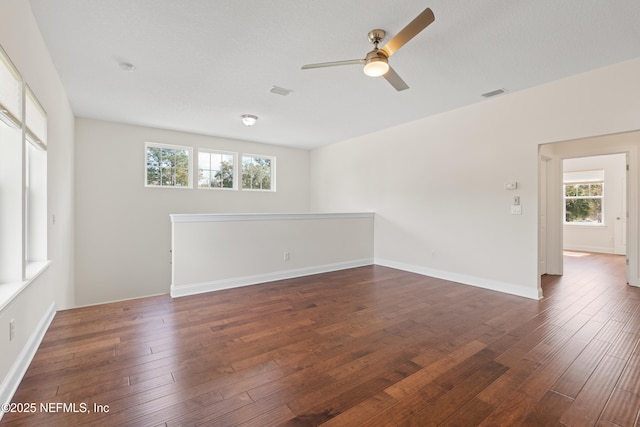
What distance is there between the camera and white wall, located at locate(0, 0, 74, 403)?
5.90ft

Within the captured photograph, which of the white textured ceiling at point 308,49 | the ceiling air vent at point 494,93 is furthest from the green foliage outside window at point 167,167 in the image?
the ceiling air vent at point 494,93

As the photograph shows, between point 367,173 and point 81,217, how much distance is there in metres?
5.25

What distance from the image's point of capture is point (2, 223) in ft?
6.64

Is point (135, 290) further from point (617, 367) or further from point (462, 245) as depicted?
point (617, 367)

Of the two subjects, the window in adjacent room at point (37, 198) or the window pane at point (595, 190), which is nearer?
the window in adjacent room at point (37, 198)

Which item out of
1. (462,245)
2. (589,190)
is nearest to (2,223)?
(462,245)

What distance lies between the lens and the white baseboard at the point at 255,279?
379 cm

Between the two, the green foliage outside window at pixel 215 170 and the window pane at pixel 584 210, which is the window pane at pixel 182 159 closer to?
the green foliage outside window at pixel 215 170

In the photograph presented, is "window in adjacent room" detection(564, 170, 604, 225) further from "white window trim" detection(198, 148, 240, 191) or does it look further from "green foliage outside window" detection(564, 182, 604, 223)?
"white window trim" detection(198, 148, 240, 191)

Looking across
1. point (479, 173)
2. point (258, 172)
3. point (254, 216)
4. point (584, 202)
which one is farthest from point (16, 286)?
point (584, 202)

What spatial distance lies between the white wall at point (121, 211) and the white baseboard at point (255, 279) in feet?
7.43

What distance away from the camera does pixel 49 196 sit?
297 centimetres

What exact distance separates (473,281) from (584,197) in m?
6.40

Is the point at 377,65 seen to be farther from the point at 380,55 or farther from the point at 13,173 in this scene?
the point at 13,173
